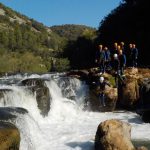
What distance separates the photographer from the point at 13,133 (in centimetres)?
1525

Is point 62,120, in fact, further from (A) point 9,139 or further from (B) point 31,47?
(B) point 31,47

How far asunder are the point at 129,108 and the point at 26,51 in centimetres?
7026

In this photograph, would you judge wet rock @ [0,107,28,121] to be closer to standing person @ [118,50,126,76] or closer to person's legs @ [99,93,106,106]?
person's legs @ [99,93,106,106]

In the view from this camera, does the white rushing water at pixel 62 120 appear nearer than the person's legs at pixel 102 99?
Yes

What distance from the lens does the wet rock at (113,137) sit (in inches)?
725

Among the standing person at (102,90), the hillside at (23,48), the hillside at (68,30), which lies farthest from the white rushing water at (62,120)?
the hillside at (68,30)

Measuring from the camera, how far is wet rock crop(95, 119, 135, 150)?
18406 millimetres

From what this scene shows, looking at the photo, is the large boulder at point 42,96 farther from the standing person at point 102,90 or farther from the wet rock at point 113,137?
the wet rock at point 113,137

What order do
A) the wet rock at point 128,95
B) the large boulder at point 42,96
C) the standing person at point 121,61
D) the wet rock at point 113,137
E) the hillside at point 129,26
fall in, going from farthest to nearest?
the hillside at point 129,26, the wet rock at point 128,95, the standing person at point 121,61, the large boulder at point 42,96, the wet rock at point 113,137

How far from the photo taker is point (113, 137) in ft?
60.8

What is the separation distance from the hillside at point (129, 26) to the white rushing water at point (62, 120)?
16.1 meters

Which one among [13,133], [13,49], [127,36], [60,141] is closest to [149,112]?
[60,141]

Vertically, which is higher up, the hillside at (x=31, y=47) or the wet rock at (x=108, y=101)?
the hillside at (x=31, y=47)

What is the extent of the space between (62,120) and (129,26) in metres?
24.8
